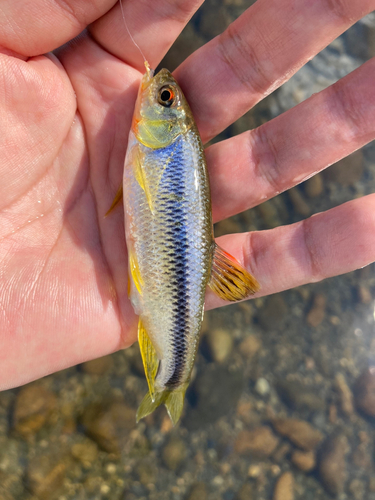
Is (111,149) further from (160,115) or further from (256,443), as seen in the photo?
(256,443)

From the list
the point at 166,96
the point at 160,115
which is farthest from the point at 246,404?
the point at 166,96

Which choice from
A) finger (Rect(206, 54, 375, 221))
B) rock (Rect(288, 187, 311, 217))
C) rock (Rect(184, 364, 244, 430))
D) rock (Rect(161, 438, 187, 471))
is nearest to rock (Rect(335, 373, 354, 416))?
rock (Rect(184, 364, 244, 430))

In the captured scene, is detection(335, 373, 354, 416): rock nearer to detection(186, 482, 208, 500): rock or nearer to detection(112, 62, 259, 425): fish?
detection(186, 482, 208, 500): rock

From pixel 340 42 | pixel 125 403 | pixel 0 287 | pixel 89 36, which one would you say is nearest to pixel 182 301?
pixel 0 287

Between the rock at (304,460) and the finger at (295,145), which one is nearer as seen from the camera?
the finger at (295,145)

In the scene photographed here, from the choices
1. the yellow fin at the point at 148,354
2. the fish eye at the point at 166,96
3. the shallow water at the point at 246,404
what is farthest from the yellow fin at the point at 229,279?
the shallow water at the point at 246,404

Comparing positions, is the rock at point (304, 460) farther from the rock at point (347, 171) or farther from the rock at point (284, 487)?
the rock at point (347, 171)
